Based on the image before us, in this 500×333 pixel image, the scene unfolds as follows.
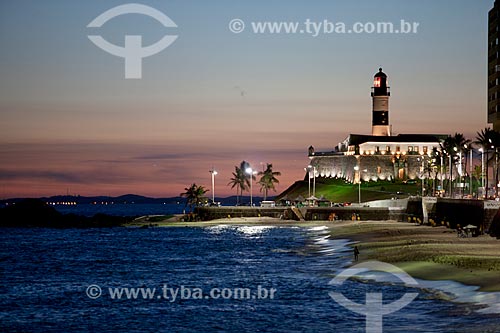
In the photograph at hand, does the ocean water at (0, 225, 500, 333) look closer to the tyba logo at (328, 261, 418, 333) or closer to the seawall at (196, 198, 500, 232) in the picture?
the tyba logo at (328, 261, 418, 333)

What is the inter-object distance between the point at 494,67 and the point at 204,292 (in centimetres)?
11464

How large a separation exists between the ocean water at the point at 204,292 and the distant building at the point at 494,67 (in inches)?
2636

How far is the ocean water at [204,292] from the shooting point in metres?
39.9

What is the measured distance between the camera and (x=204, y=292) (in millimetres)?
53125

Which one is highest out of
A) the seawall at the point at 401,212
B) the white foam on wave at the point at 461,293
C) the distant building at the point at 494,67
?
the distant building at the point at 494,67

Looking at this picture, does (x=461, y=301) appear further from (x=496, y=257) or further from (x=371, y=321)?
(x=496, y=257)

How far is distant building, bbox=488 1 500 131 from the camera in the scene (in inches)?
5979

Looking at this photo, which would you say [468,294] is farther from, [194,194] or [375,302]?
[194,194]

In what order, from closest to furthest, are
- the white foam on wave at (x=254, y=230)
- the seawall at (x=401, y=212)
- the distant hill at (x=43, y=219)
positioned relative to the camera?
the seawall at (x=401, y=212), the white foam on wave at (x=254, y=230), the distant hill at (x=43, y=219)

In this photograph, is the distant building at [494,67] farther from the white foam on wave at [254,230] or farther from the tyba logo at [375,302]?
the tyba logo at [375,302]

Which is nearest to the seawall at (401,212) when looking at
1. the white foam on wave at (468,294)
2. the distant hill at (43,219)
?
the distant hill at (43,219)

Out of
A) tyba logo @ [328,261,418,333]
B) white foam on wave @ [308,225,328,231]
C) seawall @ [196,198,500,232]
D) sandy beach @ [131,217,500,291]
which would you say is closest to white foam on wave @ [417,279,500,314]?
sandy beach @ [131,217,500,291]

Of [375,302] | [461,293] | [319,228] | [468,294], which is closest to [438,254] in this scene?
[461,293]

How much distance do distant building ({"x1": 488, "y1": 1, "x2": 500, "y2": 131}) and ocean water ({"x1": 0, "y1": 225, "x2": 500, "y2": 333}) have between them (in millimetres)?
66955
